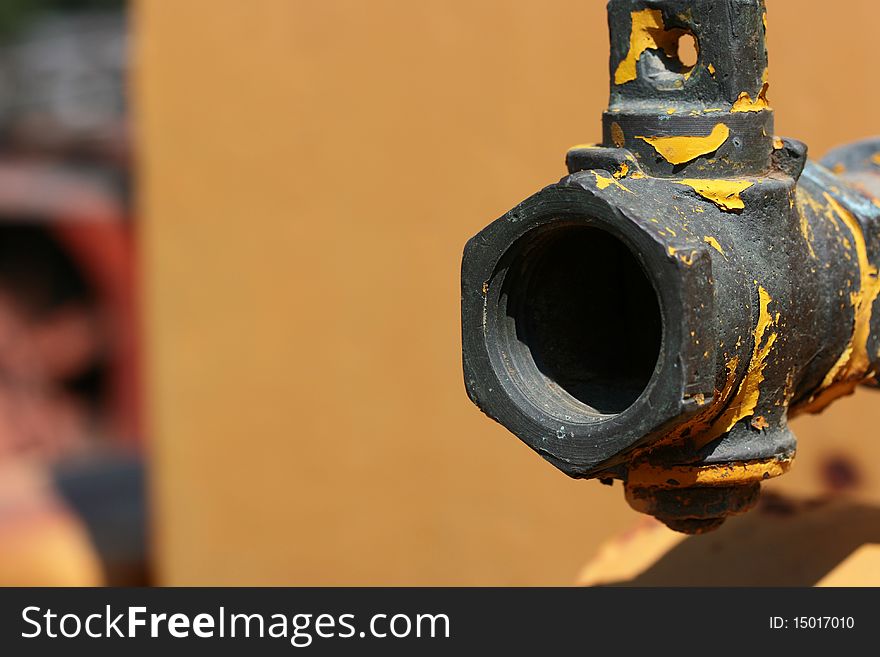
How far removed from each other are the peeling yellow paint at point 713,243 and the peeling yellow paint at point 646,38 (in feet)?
0.46

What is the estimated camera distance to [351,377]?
2.00 m

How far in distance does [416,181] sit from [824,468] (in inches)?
26.2

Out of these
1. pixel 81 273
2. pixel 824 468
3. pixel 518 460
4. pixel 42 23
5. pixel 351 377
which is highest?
pixel 42 23

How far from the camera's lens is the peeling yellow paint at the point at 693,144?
831 millimetres

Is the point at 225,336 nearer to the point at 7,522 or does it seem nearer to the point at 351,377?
the point at 351,377

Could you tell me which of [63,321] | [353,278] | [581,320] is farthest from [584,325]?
[63,321]

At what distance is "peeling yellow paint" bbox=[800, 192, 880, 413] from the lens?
0.92 m

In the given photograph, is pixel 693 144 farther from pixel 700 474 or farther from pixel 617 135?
pixel 700 474

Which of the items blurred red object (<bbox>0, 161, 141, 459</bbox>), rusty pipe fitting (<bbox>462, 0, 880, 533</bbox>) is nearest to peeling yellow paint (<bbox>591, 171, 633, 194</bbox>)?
rusty pipe fitting (<bbox>462, 0, 880, 533</bbox>)

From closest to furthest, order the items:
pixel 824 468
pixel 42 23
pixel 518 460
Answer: pixel 824 468, pixel 518 460, pixel 42 23

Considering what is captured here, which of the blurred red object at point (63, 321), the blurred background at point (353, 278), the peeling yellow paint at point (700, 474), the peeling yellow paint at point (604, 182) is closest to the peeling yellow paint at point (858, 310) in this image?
the peeling yellow paint at point (700, 474)

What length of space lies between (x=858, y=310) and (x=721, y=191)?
0.57 ft

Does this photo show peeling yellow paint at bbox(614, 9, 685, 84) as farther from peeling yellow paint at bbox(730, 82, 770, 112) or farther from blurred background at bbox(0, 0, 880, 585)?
blurred background at bbox(0, 0, 880, 585)

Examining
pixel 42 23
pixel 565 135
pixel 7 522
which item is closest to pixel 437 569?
pixel 565 135
